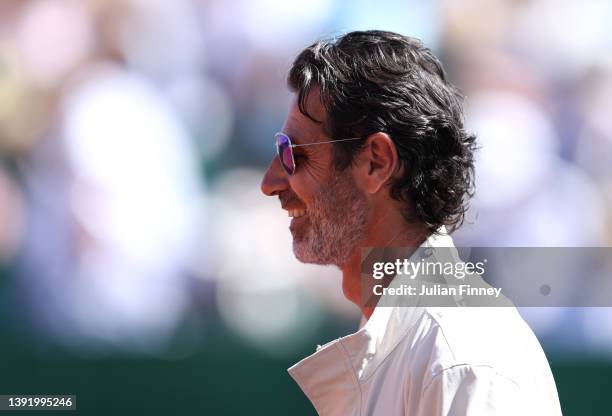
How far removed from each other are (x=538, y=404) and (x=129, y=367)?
6.70ft

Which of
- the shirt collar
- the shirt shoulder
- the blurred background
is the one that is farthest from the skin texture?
the blurred background

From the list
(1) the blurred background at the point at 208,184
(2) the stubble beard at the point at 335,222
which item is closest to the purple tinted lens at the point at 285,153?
(2) the stubble beard at the point at 335,222

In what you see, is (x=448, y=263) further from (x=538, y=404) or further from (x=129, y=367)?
(x=129, y=367)

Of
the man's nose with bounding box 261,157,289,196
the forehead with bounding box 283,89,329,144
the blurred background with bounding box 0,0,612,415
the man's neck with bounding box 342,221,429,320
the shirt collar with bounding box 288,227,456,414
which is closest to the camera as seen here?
the shirt collar with bounding box 288,227,456,414

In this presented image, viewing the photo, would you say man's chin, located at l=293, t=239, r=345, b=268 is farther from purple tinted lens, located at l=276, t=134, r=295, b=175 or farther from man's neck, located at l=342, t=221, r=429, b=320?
purple tinted lens, located at l=276, t=134, r=295, b=175

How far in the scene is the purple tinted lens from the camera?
1938mm

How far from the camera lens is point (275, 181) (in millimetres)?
2021

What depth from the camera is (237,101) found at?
3170mm

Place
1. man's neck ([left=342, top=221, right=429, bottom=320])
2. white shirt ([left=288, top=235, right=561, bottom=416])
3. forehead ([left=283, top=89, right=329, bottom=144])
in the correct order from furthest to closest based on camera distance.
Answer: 1. forehead ([left=283, top=89, right=329, bottom=144])
2. man's neck ([left=342, top=221, right=429, bottom=320])
3. white shirt ([left=288, top=235, right=561, bottom=416])

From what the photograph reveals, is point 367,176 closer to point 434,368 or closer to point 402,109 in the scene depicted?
point 402,109

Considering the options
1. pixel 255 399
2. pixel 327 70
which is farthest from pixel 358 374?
pixel 255 399

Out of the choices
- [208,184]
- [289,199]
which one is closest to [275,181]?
[289,199]

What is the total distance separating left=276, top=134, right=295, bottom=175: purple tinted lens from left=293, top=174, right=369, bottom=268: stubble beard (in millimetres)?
107

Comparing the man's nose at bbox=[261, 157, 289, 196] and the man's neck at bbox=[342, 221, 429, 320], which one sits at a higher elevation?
the man's nose at bbox=[261, 157, 289, 196]
